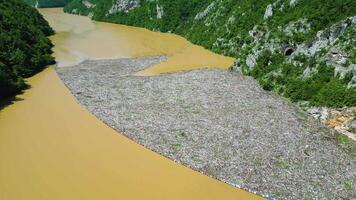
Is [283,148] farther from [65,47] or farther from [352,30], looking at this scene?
[65,47]

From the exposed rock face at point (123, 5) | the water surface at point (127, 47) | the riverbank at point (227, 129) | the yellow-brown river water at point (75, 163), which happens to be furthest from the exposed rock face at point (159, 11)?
the yellow-brown river water at point (75, 163)

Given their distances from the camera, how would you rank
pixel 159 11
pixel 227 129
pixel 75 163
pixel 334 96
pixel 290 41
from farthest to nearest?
pixel 159 11 → pixel 290 41 → pixel 334 96 → pixel 227 129 → pixel 75 163

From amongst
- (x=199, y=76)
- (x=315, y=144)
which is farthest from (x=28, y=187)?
(x=199, y=76)

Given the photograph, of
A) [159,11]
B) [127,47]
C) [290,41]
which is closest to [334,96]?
[290,41]

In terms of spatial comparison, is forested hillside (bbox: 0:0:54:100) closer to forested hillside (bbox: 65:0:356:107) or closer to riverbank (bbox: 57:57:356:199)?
riverbank (bbox: 57:57:356:199)

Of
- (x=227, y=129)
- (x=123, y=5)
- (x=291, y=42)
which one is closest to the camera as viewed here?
(x=227, y=129)

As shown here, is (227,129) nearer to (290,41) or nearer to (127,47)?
(290,41)
